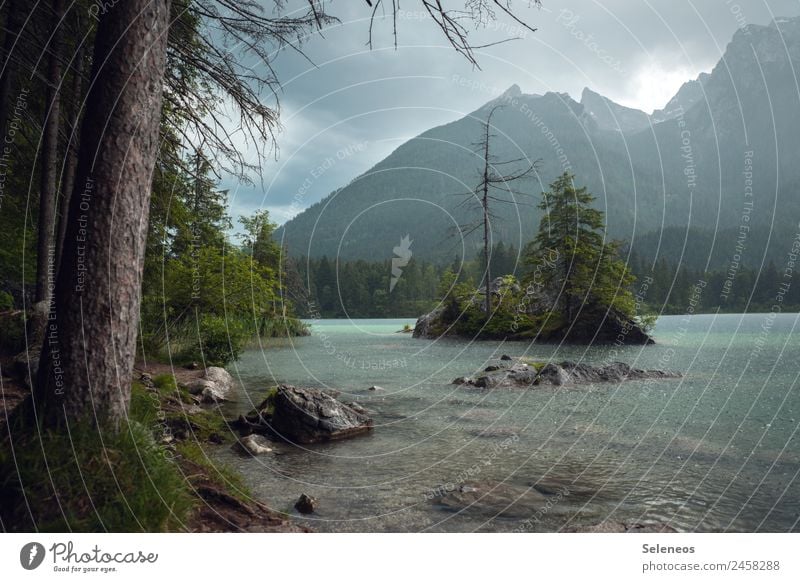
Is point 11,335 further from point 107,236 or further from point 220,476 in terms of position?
point 107,236

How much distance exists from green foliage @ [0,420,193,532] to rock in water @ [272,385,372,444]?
4431mm

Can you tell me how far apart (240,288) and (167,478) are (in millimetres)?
13958

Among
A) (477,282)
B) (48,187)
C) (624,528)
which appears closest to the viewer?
(624,528)

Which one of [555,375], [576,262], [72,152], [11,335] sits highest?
[72,152]

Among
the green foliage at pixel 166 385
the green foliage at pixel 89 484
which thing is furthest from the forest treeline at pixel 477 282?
the green foliage at pixel 89 484

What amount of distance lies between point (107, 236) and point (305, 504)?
316 centimetres

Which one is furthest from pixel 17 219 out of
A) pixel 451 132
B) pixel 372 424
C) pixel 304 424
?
pixel 451 132

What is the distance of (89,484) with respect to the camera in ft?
9.55

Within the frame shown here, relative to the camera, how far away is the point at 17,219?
12.0m

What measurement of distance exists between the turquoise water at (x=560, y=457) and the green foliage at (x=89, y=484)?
1633 millimetres

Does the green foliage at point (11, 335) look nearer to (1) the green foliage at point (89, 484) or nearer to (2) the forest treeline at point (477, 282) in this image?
(1) the green foliage at point (89, 484)

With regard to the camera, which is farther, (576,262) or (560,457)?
(576,262)

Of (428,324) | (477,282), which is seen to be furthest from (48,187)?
(477,282)

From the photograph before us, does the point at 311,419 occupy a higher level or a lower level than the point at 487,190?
lower
